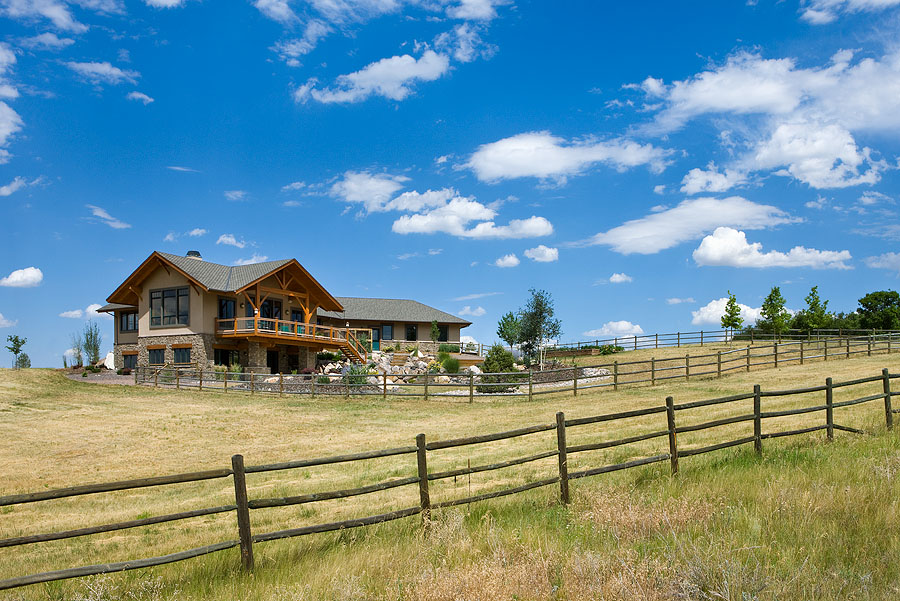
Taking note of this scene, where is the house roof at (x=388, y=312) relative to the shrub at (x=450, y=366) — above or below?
above

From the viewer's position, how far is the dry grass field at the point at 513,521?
620 centimetres

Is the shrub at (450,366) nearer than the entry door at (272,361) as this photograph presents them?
No

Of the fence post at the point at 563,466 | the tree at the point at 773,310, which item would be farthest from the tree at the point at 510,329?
the fence post at the point at 563,466

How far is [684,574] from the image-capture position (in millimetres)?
5996

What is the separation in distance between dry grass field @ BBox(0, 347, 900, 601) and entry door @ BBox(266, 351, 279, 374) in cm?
2296

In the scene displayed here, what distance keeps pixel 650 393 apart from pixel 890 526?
886 inches

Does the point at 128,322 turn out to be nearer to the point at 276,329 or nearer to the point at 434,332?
the point at 276,329

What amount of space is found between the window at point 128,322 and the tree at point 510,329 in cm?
3052

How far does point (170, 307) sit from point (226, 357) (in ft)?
16.2

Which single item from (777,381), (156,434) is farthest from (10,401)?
(777,381)

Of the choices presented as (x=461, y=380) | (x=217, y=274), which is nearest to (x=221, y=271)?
(x=217, y=274)

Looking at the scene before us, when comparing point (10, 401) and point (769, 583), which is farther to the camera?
point (10, 401)

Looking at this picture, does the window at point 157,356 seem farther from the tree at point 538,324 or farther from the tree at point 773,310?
the tree at point 773,310

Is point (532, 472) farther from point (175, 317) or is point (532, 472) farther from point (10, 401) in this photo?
point (175, 317)
